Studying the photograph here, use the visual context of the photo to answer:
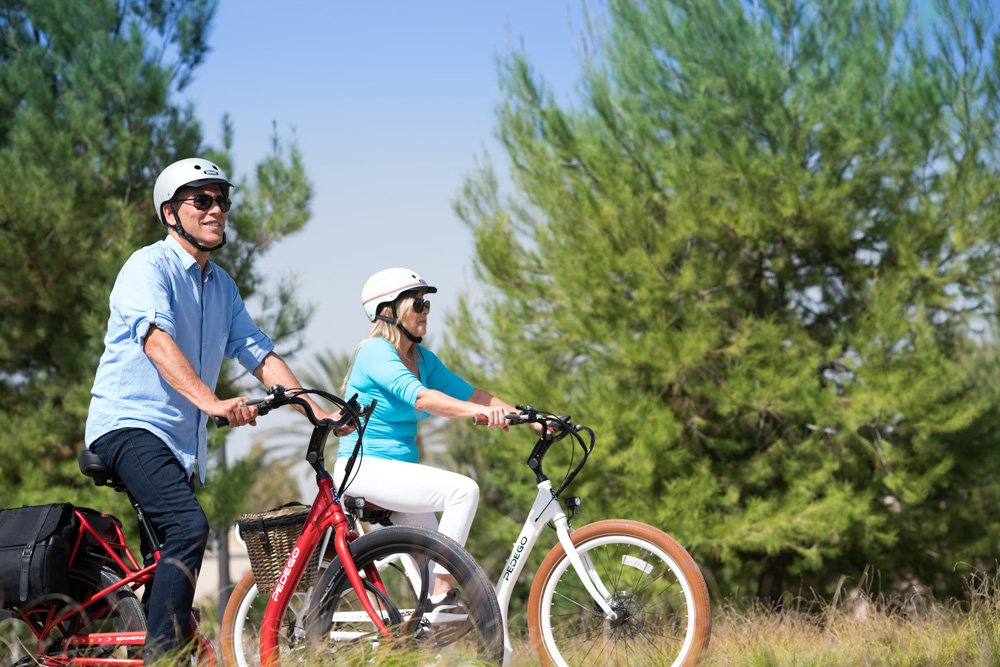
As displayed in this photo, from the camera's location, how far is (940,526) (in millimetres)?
13188

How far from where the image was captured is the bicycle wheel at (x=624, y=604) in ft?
11.6

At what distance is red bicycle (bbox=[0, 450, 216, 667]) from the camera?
344 cm

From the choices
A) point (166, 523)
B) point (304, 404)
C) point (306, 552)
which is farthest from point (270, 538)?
point (304, 404)

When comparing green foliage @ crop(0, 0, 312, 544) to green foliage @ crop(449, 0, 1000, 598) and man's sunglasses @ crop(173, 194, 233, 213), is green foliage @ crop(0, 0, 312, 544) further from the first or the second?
man's sunglasses @ crop(173, 194, 233, 213)

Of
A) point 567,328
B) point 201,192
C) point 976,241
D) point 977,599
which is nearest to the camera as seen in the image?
point 201,192

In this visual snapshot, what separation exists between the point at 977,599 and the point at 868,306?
28.4ft

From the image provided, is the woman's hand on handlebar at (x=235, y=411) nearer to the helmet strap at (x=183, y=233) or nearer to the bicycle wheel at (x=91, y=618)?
the helmet strap at (x=183, y=233)

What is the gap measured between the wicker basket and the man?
22 centimetres

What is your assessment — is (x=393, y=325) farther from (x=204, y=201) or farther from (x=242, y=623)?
(x=242, y=623)

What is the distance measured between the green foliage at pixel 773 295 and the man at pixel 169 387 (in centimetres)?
945

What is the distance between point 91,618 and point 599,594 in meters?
1.61

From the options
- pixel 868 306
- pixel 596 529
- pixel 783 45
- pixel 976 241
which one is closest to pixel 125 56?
pixel 783 45

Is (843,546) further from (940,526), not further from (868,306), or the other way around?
(868,306)

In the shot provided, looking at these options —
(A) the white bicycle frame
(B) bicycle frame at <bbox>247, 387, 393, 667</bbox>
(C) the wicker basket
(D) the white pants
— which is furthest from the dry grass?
(C) the wicker basket
